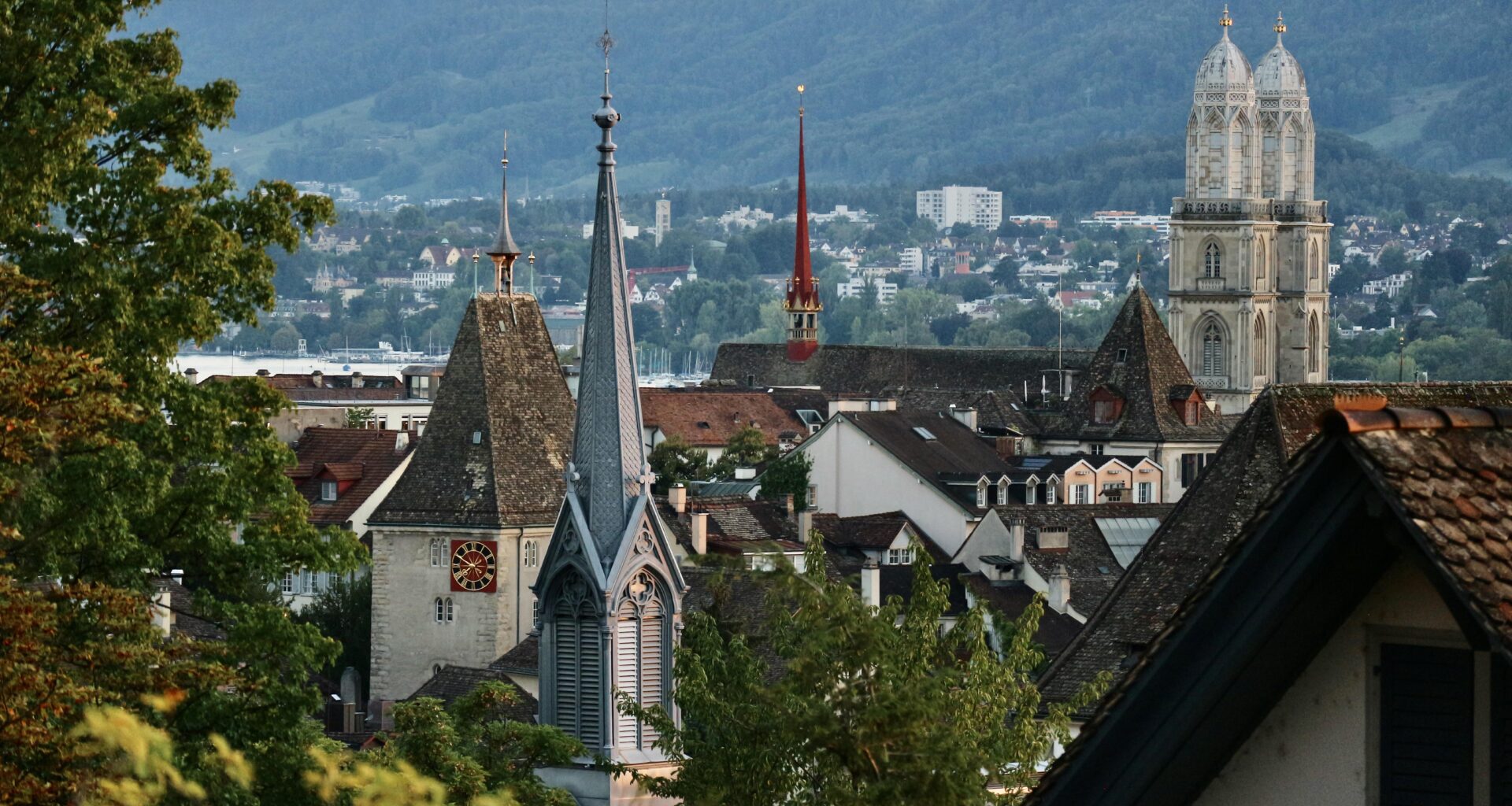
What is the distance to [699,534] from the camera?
6475 cm

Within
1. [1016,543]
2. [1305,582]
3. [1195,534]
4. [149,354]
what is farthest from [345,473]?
[1305,582]

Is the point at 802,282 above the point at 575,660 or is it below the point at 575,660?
above

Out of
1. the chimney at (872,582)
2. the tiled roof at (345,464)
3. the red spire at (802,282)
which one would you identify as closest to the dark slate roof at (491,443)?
the chimney at (872,582)

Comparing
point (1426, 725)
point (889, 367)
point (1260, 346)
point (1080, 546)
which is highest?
point (1260, 346)

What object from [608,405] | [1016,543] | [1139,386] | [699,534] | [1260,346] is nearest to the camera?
[608,405]

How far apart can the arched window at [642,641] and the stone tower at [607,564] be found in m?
0.01

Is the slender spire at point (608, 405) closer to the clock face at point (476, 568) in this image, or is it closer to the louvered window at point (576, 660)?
the louvered window at point (576, 660)

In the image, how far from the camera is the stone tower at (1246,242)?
15462 centimetres

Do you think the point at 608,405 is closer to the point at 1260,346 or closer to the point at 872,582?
the point at 872,582

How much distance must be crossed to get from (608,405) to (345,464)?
44.6 metres

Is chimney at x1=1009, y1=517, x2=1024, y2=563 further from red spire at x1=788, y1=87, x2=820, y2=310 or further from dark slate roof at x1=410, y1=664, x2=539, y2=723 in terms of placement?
red spire at x1=788, y1=87, x2=820, y2=310

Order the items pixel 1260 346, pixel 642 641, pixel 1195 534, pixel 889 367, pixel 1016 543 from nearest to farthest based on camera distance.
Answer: pixel 1195 534
pixel 642 641
pixel 1016 543
pixel 889 367
pixel 1260 346

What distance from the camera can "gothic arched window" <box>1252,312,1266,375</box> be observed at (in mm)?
153875

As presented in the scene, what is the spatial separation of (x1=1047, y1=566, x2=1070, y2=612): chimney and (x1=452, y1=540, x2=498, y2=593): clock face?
11274 millimetres
